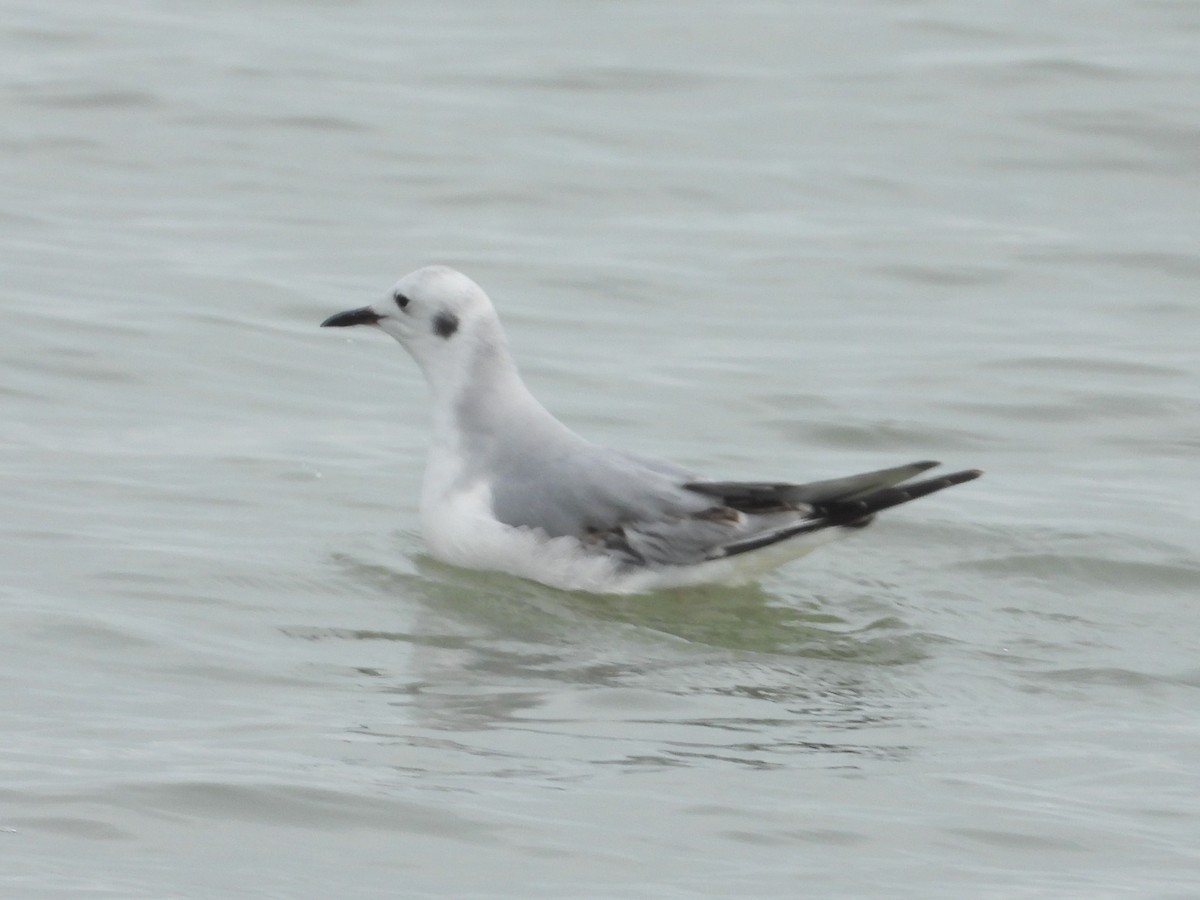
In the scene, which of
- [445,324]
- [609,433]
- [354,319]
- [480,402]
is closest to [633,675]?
[480,402]

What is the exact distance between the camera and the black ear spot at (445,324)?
28.5 ft

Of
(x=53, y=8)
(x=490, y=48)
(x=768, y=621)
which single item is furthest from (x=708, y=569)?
(x=53, y=8)

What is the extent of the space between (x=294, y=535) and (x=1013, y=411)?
3.82 m

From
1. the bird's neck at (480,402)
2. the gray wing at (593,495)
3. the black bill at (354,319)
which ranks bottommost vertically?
the gray wing at (593,495)

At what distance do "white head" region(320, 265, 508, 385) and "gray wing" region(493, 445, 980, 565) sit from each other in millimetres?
748

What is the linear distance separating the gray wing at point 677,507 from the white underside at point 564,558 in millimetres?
43

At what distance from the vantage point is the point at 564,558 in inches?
316

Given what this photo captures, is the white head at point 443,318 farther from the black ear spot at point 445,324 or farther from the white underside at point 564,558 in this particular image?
the white underside at point 564,558

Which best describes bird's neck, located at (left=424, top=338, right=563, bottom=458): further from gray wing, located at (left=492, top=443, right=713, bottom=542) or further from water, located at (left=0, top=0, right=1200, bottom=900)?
water, located at (left=0, top=0, right=1200, bottom=900)

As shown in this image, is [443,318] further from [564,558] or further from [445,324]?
[564,558]

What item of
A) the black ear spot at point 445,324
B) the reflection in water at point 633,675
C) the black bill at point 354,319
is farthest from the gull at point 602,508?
the black bill at point 354,319

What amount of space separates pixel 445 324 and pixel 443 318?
25mm

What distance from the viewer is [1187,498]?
9.62 meters

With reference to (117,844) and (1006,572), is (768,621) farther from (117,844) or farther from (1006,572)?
(117,844)
